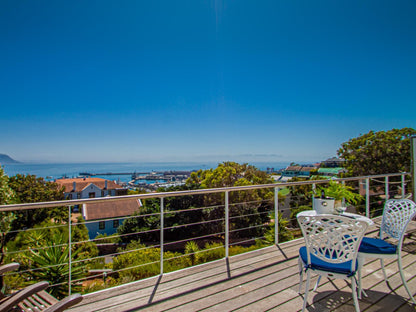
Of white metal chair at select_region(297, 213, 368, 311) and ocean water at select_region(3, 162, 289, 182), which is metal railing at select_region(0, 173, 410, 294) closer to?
white metal chair at select_region(297, 213, 368, 311)

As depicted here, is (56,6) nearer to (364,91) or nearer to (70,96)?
(364,91)

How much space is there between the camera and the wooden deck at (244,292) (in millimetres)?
2078

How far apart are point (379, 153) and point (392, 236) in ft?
57.3

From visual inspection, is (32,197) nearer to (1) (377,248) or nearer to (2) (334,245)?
(2) (334,245)

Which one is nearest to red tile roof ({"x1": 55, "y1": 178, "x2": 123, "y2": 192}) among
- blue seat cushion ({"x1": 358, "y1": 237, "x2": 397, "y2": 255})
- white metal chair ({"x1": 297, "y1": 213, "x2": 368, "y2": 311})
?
white metal chair ({"x1": 297, "y1": 213, "x2": 368, "y2": 311})

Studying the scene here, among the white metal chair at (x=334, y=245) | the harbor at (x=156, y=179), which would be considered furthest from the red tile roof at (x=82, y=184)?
the white metal chair at (x=334, y=245)

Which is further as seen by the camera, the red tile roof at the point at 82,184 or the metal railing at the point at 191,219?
the red tile roof at the point at 82,184

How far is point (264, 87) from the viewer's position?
61.9 ft

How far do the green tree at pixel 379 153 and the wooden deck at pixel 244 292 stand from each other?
1652 cm

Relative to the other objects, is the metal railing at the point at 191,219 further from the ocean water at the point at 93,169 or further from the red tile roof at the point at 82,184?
Result: the ocean water at the point at 93,169

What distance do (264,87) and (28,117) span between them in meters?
34.2

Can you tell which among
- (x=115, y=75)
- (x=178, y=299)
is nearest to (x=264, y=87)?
(x=115, y=75)

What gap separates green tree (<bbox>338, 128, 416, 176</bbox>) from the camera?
624 inches

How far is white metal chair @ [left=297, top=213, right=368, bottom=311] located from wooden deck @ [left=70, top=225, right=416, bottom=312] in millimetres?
487
